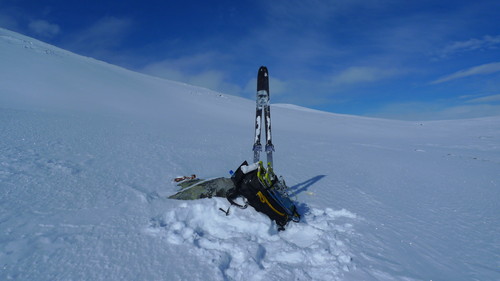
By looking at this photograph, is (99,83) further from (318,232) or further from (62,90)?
(318,232)

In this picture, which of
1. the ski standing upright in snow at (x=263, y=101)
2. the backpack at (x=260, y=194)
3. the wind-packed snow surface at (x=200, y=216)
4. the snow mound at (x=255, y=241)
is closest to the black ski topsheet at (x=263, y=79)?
Result: the ski standing upright in snow at (x=263, y=101)

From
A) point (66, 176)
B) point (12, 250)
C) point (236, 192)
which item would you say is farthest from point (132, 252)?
point (66, 176)

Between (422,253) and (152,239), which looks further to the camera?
(422,253)

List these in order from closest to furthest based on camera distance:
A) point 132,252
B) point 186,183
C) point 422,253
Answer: point 132,252
point 422,253
point 186,183

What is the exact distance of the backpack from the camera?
4.06 m

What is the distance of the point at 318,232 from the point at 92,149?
5473 millimetres

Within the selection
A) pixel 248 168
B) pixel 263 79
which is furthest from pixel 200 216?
pixel 263 79

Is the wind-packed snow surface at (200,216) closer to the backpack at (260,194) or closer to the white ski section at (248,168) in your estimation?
the backpack at (260,194)

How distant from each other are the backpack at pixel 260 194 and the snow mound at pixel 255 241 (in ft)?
0.40

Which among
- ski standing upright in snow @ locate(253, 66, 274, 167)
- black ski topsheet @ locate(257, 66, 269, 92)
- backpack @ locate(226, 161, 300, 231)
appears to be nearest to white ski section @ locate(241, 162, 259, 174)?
backpack @ locate(226, 161, 300, 231)

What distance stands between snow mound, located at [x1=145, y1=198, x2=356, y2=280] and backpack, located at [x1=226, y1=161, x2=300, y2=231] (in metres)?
0.12

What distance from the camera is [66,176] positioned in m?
4.49

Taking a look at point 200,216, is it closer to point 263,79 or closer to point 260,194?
point 260,194

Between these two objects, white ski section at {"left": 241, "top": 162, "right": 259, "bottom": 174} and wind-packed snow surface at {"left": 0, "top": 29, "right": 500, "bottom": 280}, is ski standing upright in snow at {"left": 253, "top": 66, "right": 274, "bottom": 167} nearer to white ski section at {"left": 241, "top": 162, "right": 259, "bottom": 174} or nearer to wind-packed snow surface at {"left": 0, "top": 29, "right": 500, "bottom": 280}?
white ski section at {"left": 241, "top": 162, "right": 259, "bottom": 174}
